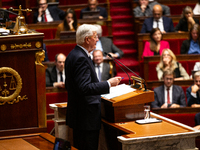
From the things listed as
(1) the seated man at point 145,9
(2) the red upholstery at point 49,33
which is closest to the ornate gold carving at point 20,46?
(2) the red upholstery at point 49,33

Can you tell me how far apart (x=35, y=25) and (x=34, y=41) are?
237 cm

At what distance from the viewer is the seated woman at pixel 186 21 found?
402cm

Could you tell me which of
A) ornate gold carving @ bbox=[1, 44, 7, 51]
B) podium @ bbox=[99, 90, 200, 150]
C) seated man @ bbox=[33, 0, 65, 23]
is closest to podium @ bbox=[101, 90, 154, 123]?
podium @ bbox=[99, 90, 200, 150]

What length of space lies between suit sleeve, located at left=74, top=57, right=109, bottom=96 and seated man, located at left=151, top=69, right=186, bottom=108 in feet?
4.72

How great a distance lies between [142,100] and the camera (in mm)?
1718

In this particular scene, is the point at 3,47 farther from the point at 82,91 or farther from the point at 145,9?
the point at 145,9

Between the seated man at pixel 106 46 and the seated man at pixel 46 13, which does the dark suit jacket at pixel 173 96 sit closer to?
the seated man at pixel 106 46

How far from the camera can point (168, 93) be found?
3035 mm

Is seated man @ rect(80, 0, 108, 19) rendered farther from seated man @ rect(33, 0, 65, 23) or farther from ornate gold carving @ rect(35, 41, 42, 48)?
ornate gold carving @ rect(35, 41, 42, 48)

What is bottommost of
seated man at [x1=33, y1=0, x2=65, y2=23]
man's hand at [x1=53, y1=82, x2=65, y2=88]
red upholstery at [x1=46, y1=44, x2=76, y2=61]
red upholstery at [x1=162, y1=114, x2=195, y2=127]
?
red upholstery at [x1=162, y1=114, x2=195, y2=127]

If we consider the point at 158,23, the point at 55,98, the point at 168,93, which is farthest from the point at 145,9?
the point at 55,98

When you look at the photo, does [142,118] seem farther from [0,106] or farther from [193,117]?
[193,117]

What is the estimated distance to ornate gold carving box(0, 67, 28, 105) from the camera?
1.60 meters

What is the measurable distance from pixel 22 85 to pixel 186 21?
2.83m
